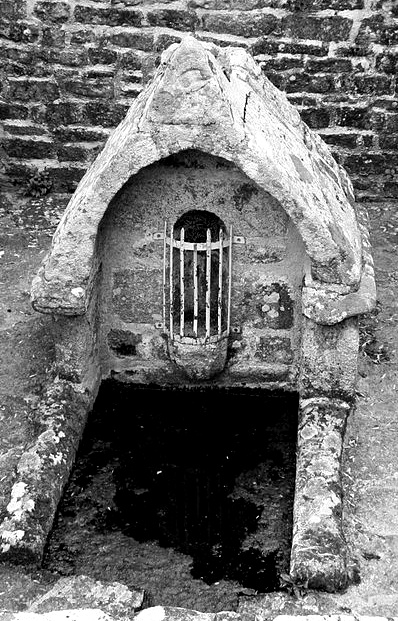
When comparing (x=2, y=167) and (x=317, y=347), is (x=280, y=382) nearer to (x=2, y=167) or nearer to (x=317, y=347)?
(x=317, y=347)

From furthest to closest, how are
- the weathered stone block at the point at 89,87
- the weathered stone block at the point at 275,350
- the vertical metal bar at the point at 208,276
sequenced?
the weathered stone block at the point at 89,87, the weathered stone block at the point at 275,350, the vertical metal bar at the point at 208,276

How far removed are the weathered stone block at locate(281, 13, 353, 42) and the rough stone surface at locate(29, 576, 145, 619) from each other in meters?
4.76

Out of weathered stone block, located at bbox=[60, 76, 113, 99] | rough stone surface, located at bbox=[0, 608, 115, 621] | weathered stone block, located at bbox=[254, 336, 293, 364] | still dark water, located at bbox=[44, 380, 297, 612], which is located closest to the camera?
rough stone surface, located at bbox=[0, 608, 115, 621]

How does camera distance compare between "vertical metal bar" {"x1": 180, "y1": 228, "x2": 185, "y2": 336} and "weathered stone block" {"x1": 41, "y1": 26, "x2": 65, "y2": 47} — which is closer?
"vertical metal bar" {"x1": 180, "y1": 228, "x2": 185, "y2": 336}

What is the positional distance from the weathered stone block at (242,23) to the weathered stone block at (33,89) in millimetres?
1323

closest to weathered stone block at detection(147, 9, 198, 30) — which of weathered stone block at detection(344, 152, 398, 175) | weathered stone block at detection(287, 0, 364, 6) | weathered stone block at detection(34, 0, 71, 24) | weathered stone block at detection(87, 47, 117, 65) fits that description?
weathered stone block at detection(87, 47, 117, 65)

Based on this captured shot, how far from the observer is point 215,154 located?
14.1ft

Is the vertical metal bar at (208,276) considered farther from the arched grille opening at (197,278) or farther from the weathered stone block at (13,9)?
the weathered stone block at (13,9)

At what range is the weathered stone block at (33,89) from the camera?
7355 mm

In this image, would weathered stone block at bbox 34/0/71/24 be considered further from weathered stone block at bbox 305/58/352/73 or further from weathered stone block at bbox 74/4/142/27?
weathered stone block at bbox 305/58/352/73

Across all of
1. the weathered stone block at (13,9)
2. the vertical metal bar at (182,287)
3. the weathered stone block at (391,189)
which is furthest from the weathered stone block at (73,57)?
the vertical metal bar at (182,287)

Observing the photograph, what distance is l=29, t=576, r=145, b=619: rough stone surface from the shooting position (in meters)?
3.74

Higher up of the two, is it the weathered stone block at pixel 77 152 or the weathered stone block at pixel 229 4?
the weathered stone block at pixel 229 4

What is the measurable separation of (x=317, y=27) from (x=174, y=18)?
44.2 inches
